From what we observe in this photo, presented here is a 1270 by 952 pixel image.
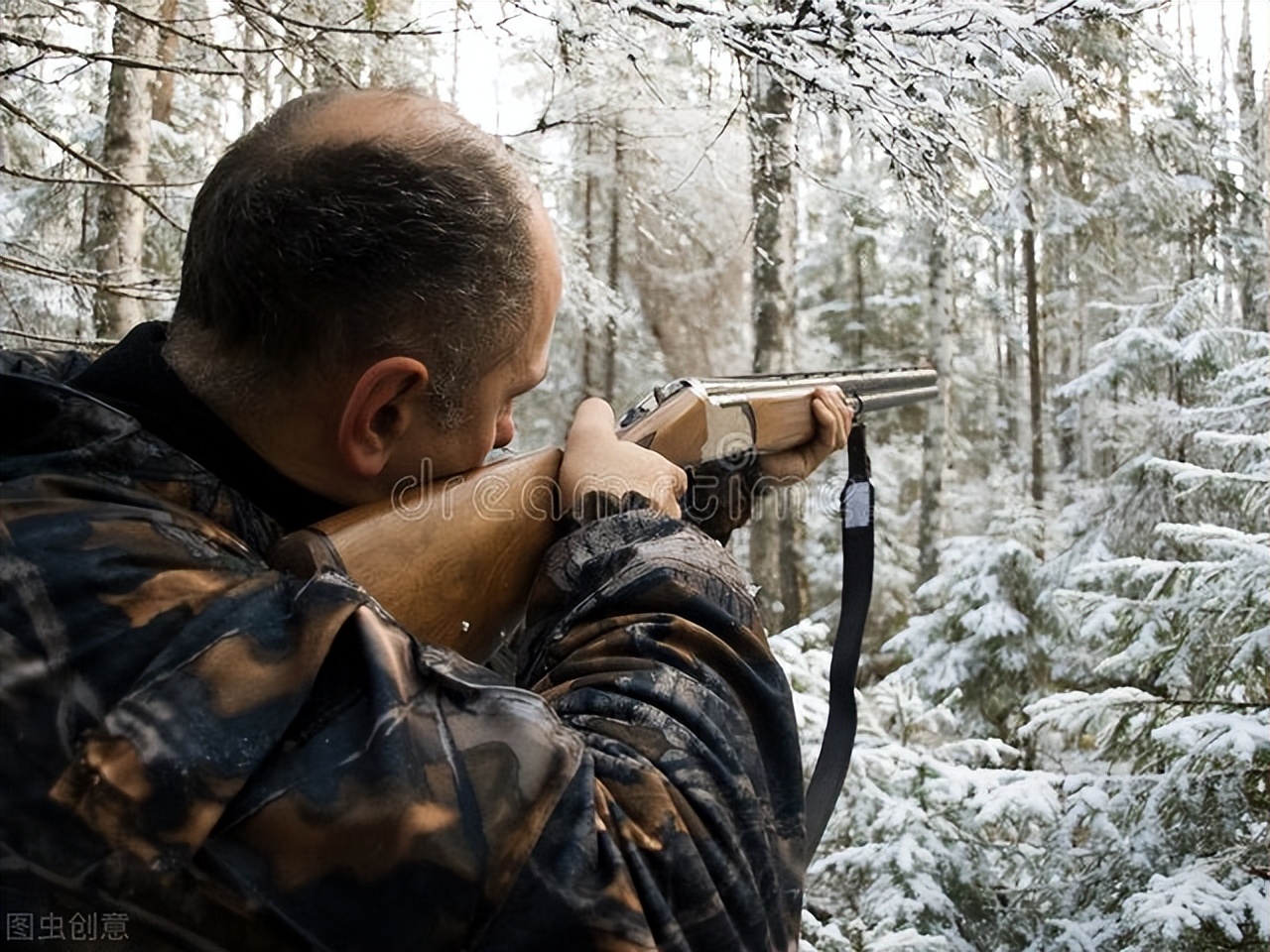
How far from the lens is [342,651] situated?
2.95 feet

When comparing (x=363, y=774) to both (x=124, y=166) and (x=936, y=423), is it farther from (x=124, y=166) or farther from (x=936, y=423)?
(x=936, y=423)

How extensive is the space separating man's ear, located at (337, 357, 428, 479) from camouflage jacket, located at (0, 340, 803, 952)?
195mm

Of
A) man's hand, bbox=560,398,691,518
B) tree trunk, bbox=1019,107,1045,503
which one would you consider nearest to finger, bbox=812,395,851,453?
man's hand, bbox=560,398,691,518

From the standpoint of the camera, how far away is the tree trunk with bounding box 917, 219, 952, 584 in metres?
14.3

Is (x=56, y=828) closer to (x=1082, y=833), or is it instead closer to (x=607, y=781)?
(x=607, y=781)

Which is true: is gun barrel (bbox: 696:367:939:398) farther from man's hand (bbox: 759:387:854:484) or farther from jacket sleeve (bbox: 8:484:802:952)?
jacket sleeve (bbox: 8:484:802:952)

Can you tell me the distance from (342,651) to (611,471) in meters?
0.65

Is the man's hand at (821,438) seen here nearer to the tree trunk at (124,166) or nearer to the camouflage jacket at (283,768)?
the camouflage jacket at (283,768)

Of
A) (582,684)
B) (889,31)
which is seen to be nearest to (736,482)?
(582,684)

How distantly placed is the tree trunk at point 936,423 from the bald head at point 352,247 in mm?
13602

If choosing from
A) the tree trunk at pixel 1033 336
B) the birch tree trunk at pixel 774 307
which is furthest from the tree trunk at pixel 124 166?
the tree trunk at pixel 1033 336

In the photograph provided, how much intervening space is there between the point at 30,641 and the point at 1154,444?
417 inches

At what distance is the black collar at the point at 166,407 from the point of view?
42.4 inches

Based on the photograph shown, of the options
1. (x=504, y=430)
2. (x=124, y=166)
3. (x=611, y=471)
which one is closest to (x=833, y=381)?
(x=611, y=471)
